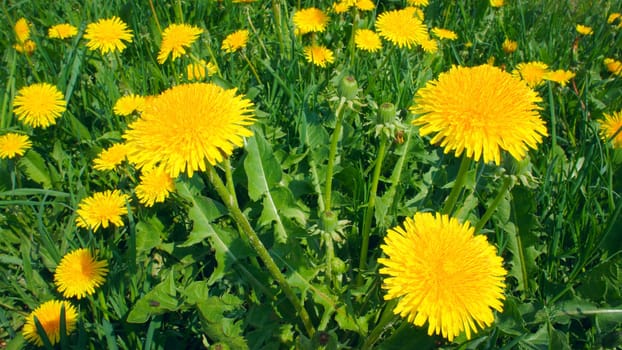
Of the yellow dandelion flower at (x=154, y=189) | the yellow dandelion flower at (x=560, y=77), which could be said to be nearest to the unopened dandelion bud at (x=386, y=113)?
the yellow dandelion flower at (x=154, y=189)

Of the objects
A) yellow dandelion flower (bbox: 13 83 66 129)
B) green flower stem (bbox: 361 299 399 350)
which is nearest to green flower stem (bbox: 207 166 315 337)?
green flower stem (bbox: 361 299 399 350)

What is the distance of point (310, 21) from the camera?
2.75 m

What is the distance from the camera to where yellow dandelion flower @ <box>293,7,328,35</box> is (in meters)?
2.72

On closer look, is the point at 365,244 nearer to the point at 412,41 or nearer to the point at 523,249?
the point at 523,249

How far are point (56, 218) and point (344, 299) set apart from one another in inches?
57.3

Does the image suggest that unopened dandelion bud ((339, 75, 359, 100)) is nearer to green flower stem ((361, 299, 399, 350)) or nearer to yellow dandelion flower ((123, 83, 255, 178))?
yellow dandelion flower ((123, 83, 255, 178))

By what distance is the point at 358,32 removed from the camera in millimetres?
2826

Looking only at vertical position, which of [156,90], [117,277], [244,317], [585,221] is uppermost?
[156,90]

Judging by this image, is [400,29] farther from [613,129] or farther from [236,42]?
[613,129]

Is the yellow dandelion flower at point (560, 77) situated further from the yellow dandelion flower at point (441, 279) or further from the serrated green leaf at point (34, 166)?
the serrated green leaf at point (34, 166)

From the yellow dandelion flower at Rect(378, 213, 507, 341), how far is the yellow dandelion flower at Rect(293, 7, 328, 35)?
1804 millimetres

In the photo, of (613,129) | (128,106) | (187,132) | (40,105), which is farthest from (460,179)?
(40,105)

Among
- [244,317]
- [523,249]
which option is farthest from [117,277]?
[523,249]

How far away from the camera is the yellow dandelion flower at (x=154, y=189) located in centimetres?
194
